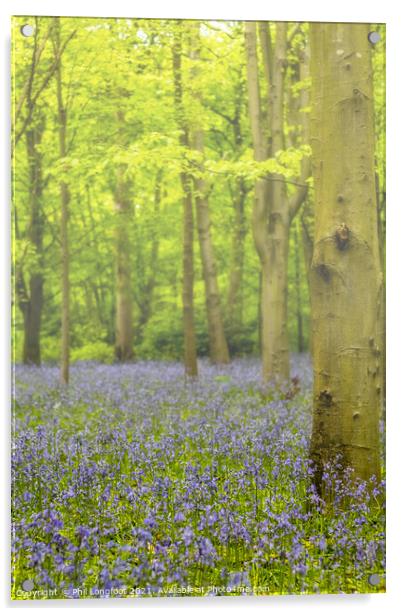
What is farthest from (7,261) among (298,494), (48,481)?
(298,494)

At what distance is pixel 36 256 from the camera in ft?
17.6

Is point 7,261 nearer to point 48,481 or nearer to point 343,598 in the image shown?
point 48,481

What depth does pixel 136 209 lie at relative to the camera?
6.60 meters

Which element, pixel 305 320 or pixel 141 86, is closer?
pixel 141 86

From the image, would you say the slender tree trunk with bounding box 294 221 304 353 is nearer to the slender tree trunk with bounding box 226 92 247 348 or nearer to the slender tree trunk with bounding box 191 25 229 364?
the slender tree trunk with bounding box 226 92 247 348

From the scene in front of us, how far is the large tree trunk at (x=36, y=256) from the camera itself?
495 cm

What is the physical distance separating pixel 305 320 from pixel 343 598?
11.1 ft

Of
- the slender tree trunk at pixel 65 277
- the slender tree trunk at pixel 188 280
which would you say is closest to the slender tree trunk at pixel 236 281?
the slender tree trunk at pixel 188 280

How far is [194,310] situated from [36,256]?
303 cm

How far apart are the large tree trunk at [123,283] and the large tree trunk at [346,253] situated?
2501 mm

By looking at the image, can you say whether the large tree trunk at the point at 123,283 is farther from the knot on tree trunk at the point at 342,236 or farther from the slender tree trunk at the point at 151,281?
the knot on tree trunk at the point at 342,236

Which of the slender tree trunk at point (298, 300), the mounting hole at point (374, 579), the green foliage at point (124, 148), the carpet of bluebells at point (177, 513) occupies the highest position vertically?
the green foliage at point (124, 148)

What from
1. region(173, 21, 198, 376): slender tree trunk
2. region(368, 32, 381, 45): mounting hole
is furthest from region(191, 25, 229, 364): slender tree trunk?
region(368, 32, 381, 45): mounting hole

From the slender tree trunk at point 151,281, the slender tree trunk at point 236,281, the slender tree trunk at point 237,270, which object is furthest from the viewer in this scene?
the slender tree trunk at point 236,281
